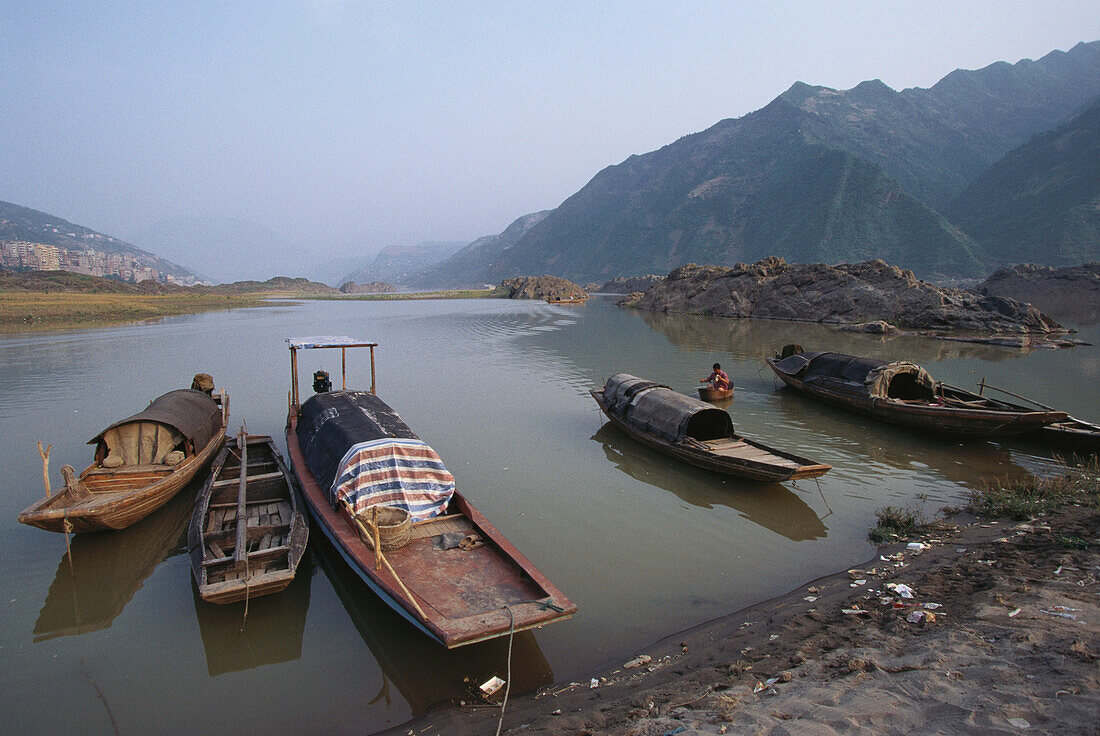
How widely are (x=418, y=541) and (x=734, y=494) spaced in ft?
24.8

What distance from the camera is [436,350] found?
3541 cm

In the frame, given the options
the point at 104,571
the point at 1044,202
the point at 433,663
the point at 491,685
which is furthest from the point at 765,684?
the point at 1044,202

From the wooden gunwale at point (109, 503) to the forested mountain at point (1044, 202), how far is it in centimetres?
12046

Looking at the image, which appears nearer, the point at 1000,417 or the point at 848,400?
the point at 1000,417

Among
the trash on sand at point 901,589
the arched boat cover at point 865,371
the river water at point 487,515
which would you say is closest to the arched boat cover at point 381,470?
the river water at point 487,515

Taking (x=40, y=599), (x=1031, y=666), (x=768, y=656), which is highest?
(x=1031, y=666)

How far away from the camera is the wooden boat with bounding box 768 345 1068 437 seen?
1455 cm

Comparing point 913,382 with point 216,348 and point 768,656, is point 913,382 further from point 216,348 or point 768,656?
point 216,348

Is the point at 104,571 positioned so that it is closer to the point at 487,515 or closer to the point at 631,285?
the point at 487,515

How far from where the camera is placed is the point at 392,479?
885 cm

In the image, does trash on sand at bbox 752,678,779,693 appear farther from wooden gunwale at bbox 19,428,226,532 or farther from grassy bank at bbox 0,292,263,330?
grassy bank at bbox 0,292,263,330

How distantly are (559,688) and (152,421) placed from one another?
10477mm

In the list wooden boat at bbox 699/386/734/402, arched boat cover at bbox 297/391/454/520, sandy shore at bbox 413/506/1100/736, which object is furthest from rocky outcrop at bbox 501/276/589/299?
sandy shore at bbox 413/506/1100/736

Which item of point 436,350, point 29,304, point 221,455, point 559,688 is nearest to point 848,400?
point 559,688
